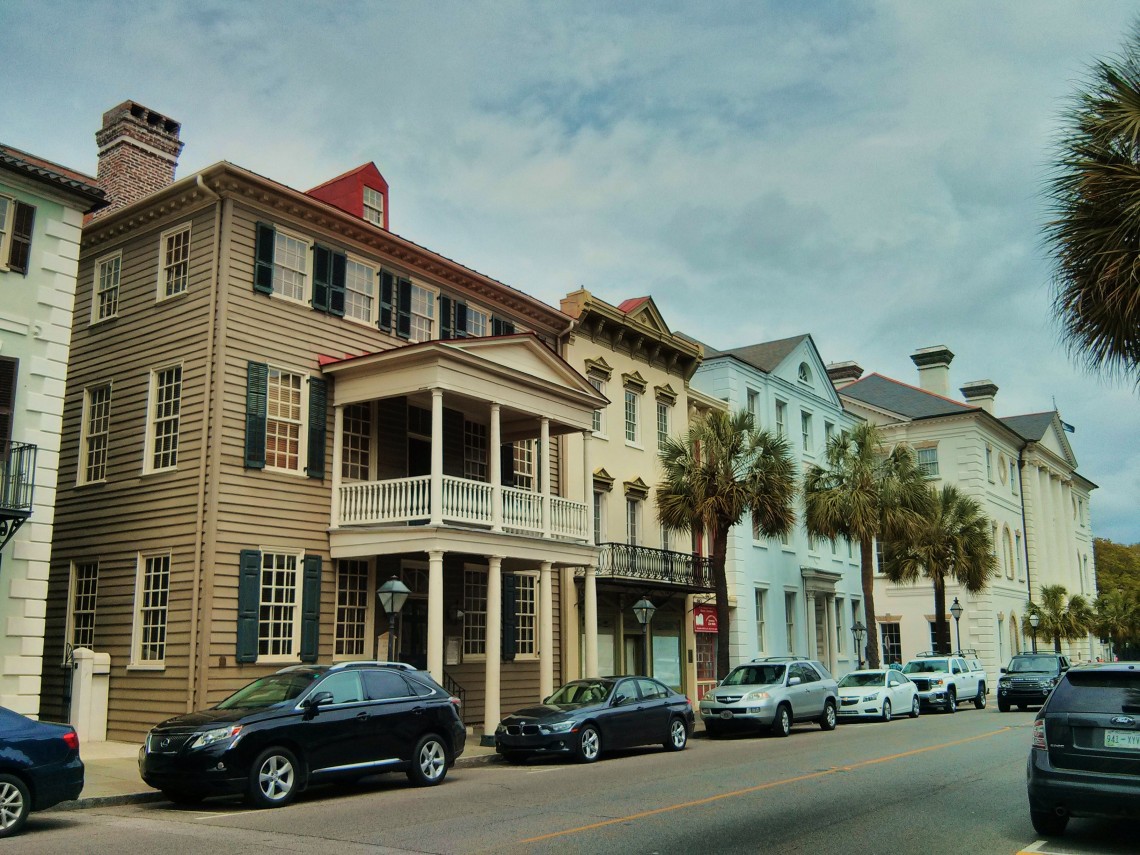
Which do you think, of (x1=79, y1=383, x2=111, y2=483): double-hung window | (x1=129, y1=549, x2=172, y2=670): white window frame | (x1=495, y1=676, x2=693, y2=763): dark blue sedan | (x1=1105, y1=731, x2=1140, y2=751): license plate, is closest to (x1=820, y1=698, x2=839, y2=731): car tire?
(x1=495, y1=676, x2=693, y2=763): dark blue sedan

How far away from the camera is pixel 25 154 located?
17422mm

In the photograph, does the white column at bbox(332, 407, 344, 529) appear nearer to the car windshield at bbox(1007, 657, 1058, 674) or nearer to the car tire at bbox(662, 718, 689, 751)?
the car tire at bbox(662, 718, 689, 751)

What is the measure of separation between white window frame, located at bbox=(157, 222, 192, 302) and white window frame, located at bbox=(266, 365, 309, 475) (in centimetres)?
247

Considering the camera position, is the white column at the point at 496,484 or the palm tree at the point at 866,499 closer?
the white column at the point at 496,484

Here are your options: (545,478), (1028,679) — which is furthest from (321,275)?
(1028,679)

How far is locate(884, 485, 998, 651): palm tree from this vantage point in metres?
A: 38.7

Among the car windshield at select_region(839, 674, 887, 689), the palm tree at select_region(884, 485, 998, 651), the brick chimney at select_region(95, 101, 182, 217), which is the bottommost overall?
the car windshield at select_region(839, 674, 887, 689)

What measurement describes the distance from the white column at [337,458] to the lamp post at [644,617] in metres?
8.09

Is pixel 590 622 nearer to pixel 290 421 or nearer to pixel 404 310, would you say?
pixel 404 310

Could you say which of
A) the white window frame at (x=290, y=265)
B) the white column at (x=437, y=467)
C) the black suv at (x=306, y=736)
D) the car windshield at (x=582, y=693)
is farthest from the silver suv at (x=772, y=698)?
the white window frame at (x=290, y=265)

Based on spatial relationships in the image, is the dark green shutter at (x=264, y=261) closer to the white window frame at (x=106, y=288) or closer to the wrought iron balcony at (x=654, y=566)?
the white window frame at (x=106, y=288)

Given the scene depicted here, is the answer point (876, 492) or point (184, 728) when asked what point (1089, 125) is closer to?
point (184, 728)

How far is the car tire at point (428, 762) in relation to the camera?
1426cm

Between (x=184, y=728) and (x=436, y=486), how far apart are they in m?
7.92
